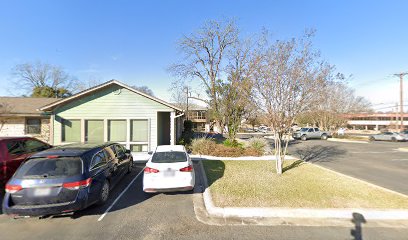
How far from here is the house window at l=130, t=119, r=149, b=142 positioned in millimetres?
12195

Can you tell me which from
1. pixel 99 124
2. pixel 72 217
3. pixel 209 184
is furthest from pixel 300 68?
pixel 99 124

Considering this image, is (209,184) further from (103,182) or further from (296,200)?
(103,182)

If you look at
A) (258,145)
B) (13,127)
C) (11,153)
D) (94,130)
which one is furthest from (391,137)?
(13,127)

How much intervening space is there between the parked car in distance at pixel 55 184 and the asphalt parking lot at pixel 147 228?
1.23 ft

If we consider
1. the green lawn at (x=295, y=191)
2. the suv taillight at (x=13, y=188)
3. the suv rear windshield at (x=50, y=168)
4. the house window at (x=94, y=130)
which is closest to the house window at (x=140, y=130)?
the house window at (x=94, y=130)

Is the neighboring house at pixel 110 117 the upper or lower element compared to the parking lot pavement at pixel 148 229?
upper

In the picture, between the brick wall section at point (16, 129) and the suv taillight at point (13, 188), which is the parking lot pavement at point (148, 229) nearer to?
the suv taillight at point (13, 188)

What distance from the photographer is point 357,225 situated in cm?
416

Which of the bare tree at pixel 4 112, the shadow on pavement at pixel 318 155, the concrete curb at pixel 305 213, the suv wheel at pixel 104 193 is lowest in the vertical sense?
the shadow on pavement at pixel 318 155

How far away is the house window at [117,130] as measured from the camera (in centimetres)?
1198

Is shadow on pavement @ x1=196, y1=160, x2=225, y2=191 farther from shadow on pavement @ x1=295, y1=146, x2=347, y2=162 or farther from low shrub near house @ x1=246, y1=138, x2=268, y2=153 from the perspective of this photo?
shadow on pavement @ x1=295, y1=146, x2=347, y2=162

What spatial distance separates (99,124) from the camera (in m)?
12.0

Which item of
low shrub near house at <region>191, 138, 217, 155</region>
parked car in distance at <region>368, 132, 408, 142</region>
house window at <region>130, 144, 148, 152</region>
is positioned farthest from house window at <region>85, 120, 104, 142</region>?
parked car in distance at <region>368, 132, 408, 142</region>

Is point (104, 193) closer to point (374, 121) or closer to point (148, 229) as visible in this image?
point (148, 229)
